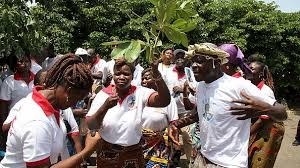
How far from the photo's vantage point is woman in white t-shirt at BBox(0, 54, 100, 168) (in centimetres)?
256

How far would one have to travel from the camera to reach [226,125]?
152 inches

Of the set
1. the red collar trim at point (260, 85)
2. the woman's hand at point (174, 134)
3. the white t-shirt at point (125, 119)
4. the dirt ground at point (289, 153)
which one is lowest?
the dirt ground at point (289, 153)

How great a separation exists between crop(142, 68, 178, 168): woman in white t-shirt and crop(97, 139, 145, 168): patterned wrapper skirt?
922 mm

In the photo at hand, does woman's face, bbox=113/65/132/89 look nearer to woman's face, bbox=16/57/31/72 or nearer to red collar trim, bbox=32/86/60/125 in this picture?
red collar trim, bbox=32/86/60/125

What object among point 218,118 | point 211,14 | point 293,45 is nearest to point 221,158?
point 218,118

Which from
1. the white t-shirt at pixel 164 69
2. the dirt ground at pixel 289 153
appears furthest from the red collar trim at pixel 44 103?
the dirt ground at pixel 289 153

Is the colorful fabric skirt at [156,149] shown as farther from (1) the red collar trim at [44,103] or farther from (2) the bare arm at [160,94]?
(1) the red collar trim at [44,103]

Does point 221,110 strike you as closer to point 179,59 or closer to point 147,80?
point 147,80

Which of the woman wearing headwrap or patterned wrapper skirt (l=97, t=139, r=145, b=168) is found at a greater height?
the woman wearing headwrap

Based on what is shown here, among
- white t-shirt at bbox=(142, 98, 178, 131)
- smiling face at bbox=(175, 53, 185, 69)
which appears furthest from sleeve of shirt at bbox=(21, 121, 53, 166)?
smiling face at bbox=(175, 53, 185, 69)

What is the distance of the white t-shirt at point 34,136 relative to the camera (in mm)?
2549

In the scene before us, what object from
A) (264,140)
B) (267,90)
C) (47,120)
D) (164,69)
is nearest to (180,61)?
(164,69)

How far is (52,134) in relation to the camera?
2.68 metres

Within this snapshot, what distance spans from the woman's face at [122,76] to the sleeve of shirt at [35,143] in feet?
5.77
